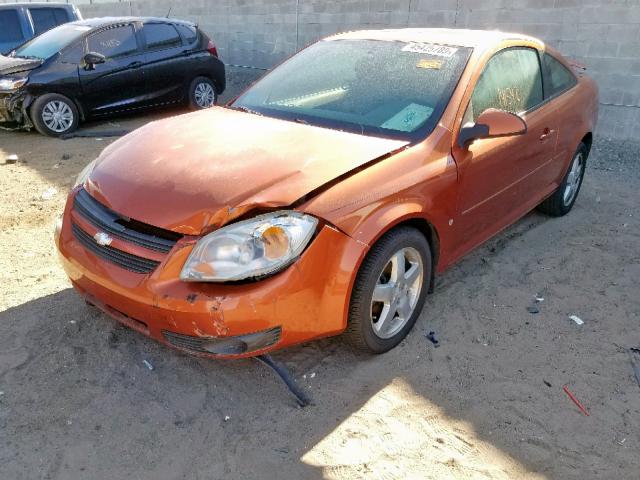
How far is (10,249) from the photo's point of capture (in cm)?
402

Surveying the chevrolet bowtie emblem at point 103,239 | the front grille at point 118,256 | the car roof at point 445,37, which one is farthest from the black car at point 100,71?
the chevrolet bowtie emblem at point 103,239

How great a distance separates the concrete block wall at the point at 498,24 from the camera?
6.79 metres

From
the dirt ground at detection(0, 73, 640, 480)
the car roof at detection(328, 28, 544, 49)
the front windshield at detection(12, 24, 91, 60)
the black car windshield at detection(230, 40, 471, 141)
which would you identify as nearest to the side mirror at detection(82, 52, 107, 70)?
the front windshield at detection(12, 24, 91, 60)

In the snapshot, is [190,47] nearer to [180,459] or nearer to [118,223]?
[118,223]

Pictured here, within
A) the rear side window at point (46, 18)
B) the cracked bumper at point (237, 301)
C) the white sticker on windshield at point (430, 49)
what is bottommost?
the cracked bumper at point (237, 301)

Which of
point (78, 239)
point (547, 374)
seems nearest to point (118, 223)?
point (78, 239)

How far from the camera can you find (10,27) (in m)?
9.50

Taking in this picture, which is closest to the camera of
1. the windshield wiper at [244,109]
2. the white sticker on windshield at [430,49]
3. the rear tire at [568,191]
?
the white sticker on windshield at [430,49]

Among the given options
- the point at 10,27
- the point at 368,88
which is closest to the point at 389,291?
the point at 368,88

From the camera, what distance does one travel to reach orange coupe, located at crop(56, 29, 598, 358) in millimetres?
2293

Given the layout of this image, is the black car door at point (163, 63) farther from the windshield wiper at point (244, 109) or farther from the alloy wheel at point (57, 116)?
the windshield wiper at point (244, 109)

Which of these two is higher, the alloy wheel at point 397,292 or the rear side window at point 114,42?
the rear side window at point 114,42

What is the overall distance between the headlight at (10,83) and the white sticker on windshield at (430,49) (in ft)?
18.9

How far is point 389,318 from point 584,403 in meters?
1.04
